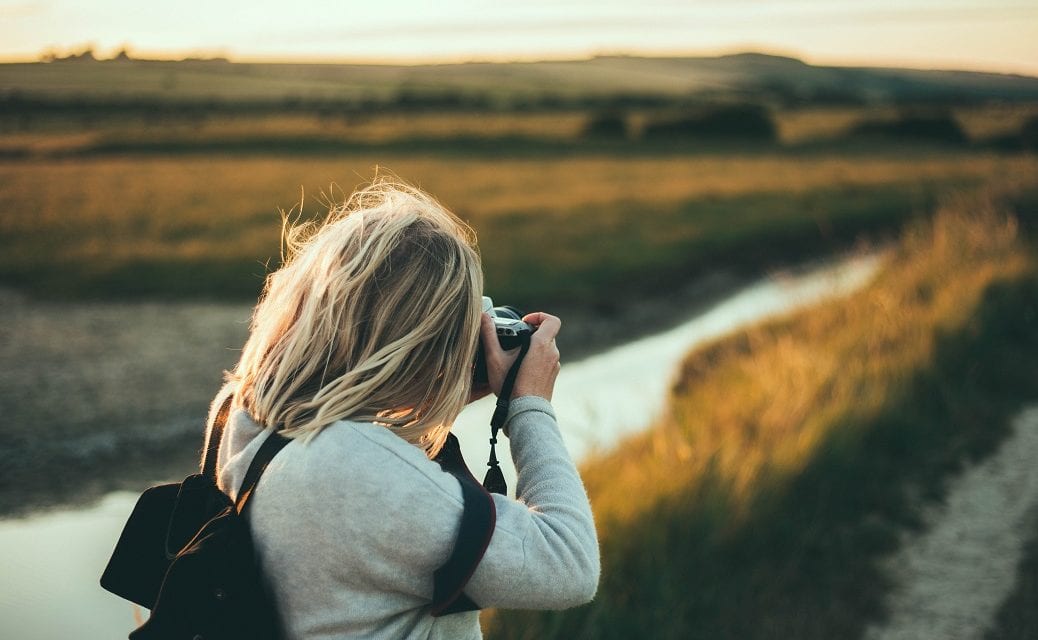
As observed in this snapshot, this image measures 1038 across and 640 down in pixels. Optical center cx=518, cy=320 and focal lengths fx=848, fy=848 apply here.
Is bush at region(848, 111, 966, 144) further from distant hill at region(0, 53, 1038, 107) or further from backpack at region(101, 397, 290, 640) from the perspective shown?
backpack at region(101, 397, 290, 640)

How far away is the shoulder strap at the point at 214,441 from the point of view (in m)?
1.46

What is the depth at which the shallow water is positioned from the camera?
3.95 m

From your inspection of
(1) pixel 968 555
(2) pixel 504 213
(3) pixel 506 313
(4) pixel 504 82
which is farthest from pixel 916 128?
(3) pixel 506 313

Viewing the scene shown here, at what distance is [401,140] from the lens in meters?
32.0

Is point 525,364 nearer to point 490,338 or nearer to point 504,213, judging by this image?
point 490,338

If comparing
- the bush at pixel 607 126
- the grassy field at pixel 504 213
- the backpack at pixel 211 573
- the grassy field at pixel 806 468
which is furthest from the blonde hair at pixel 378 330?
the bush at pixel 607 126

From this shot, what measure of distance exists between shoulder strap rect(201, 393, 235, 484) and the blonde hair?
13 centimetres

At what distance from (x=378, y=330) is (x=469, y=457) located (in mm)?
4844

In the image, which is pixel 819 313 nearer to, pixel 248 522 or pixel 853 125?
pixel 248 522

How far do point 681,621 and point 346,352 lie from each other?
243 centimetres

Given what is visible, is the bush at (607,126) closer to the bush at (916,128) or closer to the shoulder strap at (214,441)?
the bush at (916,128)

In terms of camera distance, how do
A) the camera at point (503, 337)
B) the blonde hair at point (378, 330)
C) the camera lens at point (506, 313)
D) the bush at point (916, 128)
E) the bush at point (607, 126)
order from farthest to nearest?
the bush at point (607, 126) → the bush at point (916, 128) → the camera lens at point (506, 313) → the camera at point (503, 337) → the blonde hair at point (378, 330)

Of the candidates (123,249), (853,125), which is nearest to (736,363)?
(123,249)

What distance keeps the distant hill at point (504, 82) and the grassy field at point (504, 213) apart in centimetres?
151
